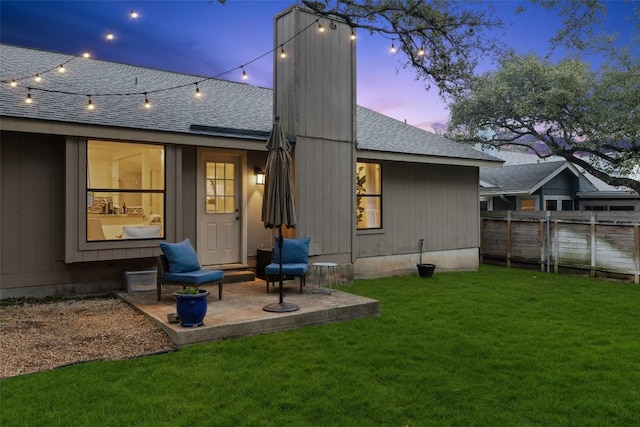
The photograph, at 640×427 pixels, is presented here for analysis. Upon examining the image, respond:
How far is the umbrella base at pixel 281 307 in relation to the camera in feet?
17.4

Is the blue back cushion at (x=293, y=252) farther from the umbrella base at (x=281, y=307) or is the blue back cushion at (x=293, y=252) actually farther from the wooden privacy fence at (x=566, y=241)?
the wooden privacy fence at (x=566, y=241)

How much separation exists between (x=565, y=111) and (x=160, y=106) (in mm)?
13780

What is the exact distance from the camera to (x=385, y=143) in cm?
958

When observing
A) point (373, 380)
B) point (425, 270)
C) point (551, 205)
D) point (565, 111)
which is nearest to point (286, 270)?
point (373, 380)

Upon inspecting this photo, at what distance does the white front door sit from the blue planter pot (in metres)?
3.23

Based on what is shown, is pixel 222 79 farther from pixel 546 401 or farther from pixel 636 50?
pixel 636 50

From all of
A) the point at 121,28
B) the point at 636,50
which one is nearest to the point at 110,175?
the point at 121,28

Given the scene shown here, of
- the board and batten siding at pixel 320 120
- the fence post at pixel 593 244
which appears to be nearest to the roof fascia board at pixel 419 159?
the board and batten siding at pixel 320 120

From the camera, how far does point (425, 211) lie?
1021 cm

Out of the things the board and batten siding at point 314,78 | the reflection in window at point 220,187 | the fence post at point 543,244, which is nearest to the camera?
the board and batten siding at point 314,78

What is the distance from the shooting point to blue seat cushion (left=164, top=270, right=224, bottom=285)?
18.7ft

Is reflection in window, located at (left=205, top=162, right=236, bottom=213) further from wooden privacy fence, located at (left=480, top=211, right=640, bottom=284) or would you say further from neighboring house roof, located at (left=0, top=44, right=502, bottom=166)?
wooden privacy fence, located at (left=480, top=211, right=640, bottom=284)

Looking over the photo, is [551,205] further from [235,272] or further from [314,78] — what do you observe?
[235,272]

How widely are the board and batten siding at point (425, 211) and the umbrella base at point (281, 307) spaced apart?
12.3 feet
